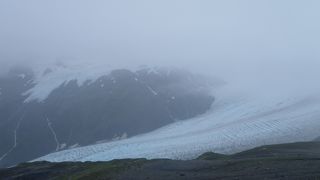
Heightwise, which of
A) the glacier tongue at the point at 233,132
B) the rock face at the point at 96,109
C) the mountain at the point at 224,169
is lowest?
the mountain at the point at 224,169

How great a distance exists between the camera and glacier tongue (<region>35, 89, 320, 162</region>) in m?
85.1

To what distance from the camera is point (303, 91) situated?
117875 mm

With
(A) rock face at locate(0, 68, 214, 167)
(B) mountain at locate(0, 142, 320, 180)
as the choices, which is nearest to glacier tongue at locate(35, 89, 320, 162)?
(B) mountain at locate(0, 142, 320, 180)

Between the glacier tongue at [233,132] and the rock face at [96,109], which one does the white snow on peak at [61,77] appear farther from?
the glacier tongue at [233,132]

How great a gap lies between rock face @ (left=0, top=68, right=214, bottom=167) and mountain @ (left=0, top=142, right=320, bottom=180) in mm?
66066

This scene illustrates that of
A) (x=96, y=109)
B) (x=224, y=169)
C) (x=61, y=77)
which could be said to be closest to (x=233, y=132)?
(x=224, y=169)

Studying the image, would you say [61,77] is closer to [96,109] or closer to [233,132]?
[96,109]

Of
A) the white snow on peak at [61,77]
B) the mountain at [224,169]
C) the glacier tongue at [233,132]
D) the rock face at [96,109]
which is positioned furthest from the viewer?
the white snow on peak at [61,77]

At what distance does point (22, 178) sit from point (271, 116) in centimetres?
4523

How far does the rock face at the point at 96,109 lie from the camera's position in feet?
452

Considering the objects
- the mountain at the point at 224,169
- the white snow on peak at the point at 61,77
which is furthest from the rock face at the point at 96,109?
the mountain at the point at 224,169

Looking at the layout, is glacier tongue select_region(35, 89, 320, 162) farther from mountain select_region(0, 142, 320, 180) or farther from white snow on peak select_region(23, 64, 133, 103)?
white snow on peak select_region(23, 64, 133, 103)

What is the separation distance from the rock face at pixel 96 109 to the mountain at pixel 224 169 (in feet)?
217

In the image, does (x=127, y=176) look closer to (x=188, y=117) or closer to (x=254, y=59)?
(x=188, y=117)
